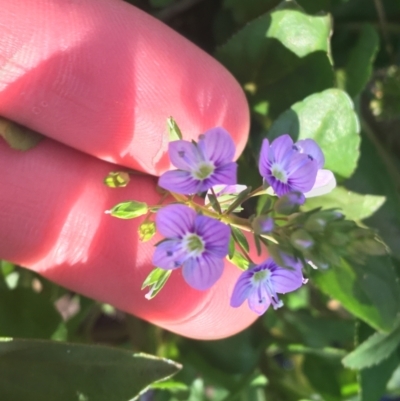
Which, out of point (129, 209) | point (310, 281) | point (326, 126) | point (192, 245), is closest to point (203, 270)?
point (192, 245)

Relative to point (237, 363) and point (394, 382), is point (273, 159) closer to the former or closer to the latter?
point (237, 363)

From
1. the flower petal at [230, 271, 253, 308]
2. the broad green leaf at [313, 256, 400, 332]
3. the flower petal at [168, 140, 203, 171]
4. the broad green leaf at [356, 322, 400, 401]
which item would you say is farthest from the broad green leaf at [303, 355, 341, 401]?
the flower petal at [168, 140, 203, 171]

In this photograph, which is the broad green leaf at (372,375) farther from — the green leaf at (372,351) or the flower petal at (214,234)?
the flower petal at (214,234)

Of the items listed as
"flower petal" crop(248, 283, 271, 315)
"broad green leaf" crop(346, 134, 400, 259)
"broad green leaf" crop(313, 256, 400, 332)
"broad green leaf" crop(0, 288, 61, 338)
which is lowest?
"broad green leaf" crop(0, 288, 61, 338)

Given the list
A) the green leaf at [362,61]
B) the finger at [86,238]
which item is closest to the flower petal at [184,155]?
the finger at [86,238]

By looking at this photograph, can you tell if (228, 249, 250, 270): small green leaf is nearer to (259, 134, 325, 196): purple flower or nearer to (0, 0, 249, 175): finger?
(259, 134, 325, 196): purple flower

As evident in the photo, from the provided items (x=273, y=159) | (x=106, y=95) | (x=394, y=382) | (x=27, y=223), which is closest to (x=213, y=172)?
(x=273, y=159)
